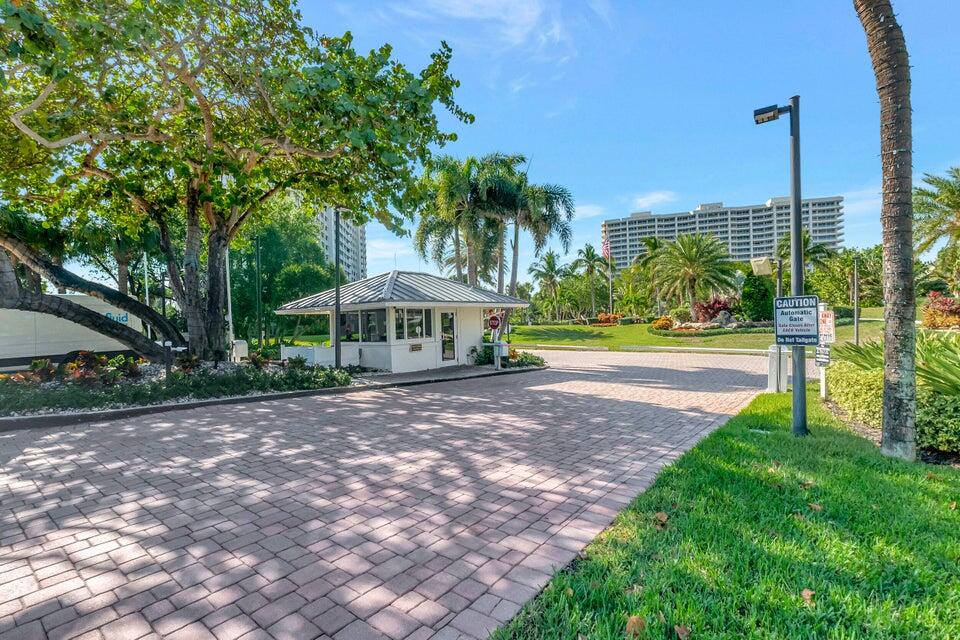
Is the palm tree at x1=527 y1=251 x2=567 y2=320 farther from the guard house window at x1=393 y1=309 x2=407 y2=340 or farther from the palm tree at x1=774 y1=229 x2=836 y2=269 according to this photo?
the guard house window at x1=393 y1=309 x2=407 y2=340

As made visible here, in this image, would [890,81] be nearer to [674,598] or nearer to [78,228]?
[674,598]

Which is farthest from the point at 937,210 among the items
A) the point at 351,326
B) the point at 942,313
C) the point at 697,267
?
the point at 351,326

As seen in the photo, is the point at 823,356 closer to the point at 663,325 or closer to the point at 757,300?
the point at 663,325

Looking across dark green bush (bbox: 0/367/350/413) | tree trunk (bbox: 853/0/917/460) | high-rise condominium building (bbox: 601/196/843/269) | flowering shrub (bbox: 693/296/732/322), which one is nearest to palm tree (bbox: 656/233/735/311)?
flowering shrub (bbox: 693/296/732/322)

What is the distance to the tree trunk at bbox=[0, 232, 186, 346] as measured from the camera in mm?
10805

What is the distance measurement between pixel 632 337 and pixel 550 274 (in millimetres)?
31669

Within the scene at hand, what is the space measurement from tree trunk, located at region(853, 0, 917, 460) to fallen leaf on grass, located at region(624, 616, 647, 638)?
447cm

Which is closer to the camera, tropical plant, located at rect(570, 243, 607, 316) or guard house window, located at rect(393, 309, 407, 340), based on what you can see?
guard house window, located at rect(393, 309, 407, 340)

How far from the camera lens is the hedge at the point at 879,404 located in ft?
16.7

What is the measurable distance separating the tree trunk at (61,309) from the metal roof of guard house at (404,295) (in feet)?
17.1

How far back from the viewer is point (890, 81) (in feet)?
16.0

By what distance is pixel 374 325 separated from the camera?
49.7 feet

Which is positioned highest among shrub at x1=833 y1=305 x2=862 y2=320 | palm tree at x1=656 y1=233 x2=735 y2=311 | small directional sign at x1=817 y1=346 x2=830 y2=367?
palm tree at x1=656 y1=233 x2=735 y2=311

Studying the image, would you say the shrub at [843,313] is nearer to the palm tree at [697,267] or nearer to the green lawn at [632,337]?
the green lawn at [632,337]
